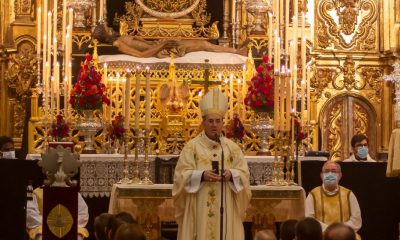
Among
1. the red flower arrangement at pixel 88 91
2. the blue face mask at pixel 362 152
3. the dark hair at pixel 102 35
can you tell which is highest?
the dark hair at pixel 102 35

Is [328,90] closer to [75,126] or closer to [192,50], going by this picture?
[192,50]

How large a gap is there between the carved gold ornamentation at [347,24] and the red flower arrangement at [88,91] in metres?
7.02

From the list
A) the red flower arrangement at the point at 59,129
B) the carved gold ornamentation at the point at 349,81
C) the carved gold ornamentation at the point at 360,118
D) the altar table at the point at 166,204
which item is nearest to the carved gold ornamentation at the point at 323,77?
the carved gold ornamentation at the point at 349,81

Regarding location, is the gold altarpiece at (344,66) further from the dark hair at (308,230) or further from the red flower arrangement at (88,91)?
the dark hair at (308,230)

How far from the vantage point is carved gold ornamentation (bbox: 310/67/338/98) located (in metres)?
22.8

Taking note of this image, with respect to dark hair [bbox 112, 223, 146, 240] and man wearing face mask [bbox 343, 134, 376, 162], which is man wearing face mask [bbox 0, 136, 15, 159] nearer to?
man wearing face mask [bbox 343, 134, 376, 162]

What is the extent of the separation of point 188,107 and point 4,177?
183 inches

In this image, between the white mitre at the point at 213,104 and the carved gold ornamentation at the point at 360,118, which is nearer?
Result: the white mitre at the point at 213,104

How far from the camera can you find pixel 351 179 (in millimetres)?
16312

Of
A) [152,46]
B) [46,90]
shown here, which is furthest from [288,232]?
[152,46]

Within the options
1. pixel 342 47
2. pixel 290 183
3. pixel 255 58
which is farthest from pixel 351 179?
pixel 342 47

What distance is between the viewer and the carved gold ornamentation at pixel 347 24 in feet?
76.3

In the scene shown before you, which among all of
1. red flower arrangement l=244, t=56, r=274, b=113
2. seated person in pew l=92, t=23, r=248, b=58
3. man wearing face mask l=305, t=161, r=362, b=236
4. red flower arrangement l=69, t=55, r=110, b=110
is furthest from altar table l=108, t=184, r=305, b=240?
seated person in pew l=92, t=23, r=248, b=58

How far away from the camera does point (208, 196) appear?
1241cm
